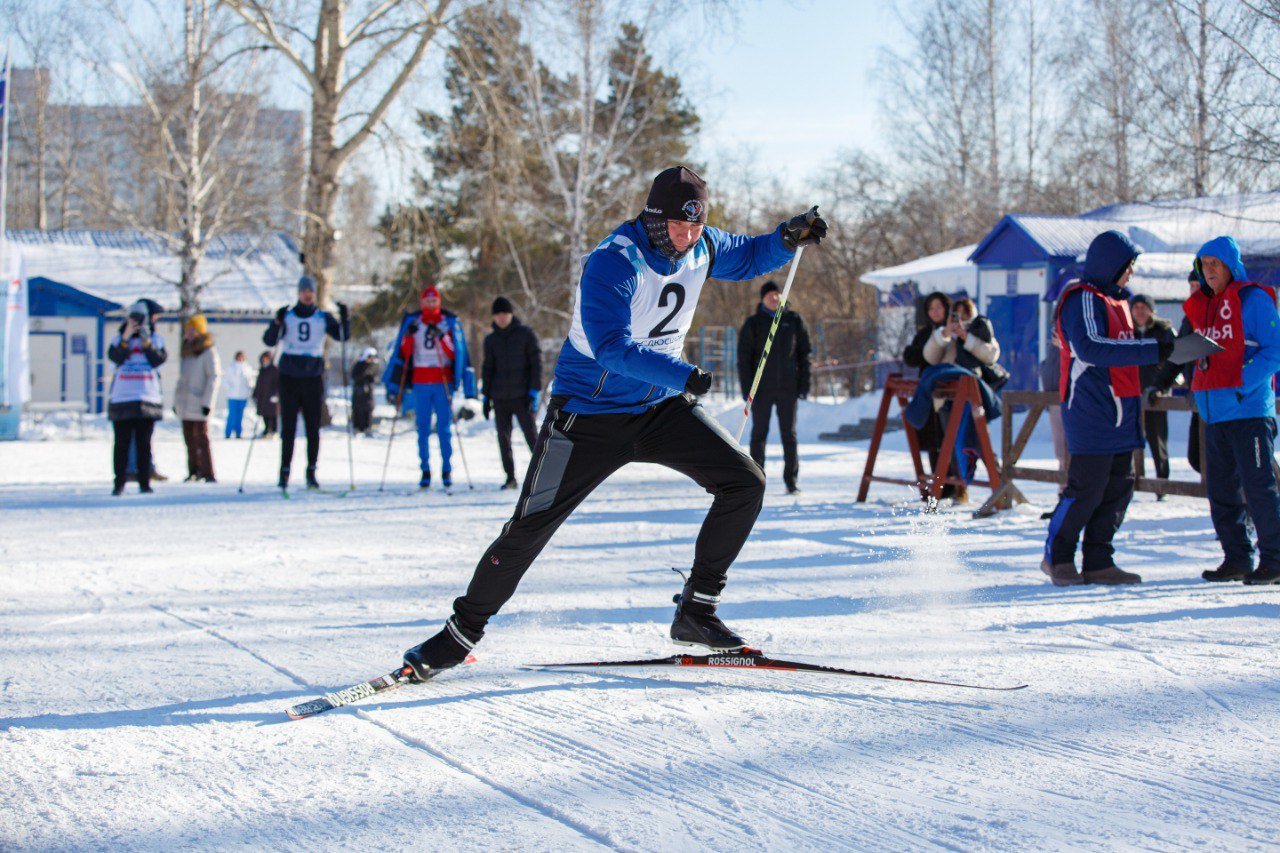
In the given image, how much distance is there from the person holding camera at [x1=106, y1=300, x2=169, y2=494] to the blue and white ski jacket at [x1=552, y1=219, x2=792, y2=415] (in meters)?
7.94

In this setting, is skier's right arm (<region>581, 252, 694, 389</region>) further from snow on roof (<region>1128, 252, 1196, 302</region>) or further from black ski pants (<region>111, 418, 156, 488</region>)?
snow on roof (<region>1128, 252, 1196, 302</region>)

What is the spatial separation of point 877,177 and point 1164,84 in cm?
2290

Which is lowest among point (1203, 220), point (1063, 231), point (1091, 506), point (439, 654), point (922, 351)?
point (439, 654)

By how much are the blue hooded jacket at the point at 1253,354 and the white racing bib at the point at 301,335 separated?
294 inches

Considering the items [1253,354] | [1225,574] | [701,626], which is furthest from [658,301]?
[1225,574]

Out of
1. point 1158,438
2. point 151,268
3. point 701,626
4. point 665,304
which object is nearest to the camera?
point 665,304

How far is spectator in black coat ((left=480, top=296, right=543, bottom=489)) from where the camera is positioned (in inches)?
453

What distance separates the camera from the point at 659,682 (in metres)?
4.36

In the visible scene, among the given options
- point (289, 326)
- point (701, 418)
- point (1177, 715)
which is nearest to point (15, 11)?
point (289, 326)

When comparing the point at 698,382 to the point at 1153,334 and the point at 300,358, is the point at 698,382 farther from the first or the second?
the point at 300,358

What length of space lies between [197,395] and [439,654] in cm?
927

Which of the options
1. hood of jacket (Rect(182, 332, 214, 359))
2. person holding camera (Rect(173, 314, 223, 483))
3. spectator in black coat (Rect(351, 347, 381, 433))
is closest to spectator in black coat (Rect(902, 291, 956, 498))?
person holding camera (Rect(173, 314, 223, 483))

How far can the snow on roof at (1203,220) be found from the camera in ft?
41.8

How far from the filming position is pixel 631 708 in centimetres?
400
